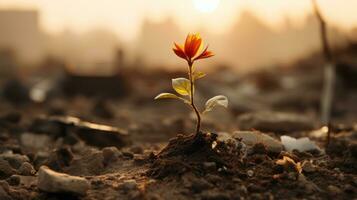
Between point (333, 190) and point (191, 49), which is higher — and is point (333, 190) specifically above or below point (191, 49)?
below

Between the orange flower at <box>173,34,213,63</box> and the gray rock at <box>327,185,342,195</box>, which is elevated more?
the orange flower at <box>173,34,213,63</box>

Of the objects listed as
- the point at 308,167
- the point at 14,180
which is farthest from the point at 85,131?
the point at 308,167

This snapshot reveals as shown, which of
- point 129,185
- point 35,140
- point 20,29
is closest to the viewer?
point 129,185

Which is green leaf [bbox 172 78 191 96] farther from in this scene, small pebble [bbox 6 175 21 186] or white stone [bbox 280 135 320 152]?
white stone [bbox 280 135 320 152]

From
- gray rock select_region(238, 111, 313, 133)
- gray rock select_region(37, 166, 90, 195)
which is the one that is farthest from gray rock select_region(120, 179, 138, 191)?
gray rock select_region(238, 111, 313, 133)

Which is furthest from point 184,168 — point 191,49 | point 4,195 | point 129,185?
point 4,195

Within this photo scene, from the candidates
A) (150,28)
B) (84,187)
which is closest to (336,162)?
(84,187)

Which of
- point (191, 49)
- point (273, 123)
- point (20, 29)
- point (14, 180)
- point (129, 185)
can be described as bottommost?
point (20, 29)

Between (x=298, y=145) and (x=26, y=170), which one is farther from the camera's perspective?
(x=298, y=145)

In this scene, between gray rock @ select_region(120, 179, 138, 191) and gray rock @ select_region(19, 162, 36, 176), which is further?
gray rock @ select_region(19, 162, 36, 176)

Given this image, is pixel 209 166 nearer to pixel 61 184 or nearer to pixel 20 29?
pixel 61 184

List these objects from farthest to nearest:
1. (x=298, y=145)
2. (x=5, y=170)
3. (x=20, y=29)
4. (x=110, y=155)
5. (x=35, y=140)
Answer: (x=20, y=29)
(x=35, y=140)
(x=298, y=145)
(x=110, y=155)
(x=5, y=170)
